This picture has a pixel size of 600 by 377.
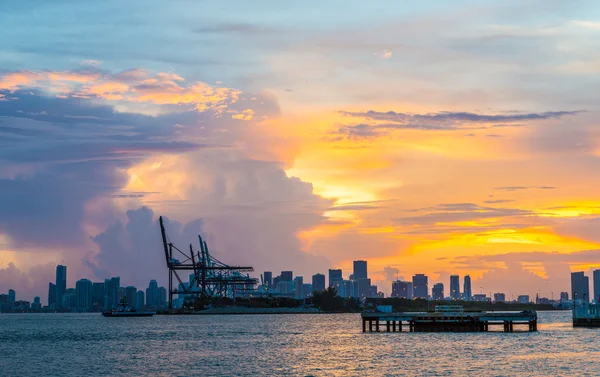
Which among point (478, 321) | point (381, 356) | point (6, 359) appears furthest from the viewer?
Result: point (478, 321)

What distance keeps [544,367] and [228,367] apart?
3426 cm

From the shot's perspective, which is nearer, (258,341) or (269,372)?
(269,372)

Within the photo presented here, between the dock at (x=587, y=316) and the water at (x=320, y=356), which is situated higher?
the dock at (x=587, y=316)

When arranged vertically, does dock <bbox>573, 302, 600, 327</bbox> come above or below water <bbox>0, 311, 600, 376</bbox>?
above

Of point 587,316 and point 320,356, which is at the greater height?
point 587,316

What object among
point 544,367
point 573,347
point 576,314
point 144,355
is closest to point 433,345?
point 573,347

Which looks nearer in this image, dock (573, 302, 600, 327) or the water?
the water

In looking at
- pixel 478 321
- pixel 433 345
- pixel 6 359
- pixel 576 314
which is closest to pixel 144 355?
pixel 6 359

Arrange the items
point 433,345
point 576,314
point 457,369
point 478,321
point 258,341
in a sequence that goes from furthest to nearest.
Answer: point 576,314 < point 478,321 < point 258,341 < point 433,345 < point 457,369

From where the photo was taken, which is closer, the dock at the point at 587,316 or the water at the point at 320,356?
the water at the point at 320,356

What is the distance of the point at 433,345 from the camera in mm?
124000

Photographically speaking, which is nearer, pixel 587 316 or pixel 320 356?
pixel 320 356

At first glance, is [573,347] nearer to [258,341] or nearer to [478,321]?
[478,321]

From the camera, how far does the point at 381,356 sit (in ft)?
349
